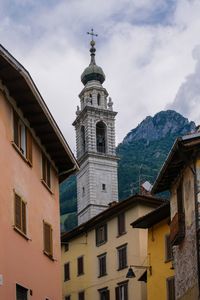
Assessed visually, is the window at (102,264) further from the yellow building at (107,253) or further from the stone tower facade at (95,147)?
the stone tower facade at (95,147)

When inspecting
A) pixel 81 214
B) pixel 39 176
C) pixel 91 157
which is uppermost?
pixel 91 157

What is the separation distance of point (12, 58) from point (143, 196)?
33.8 meters

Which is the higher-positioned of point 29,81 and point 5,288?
point 29,81

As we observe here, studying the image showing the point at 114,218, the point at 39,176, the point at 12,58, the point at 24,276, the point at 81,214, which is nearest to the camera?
the point at 12,58

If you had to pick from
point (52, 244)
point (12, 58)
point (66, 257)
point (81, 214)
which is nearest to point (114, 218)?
point (66, 257)

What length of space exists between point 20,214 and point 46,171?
16.1 ft

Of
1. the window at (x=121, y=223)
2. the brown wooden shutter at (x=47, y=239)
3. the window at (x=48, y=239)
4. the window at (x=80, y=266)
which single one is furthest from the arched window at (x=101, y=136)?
the brown wooden shutter at (x=47, y=239)

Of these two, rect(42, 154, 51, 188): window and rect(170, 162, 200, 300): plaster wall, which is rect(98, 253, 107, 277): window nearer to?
rect(170, 162, 200, 300): plaster wall

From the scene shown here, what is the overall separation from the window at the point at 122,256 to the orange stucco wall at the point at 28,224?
27197mm

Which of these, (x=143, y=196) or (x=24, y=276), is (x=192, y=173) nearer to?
(x=24, y=276)

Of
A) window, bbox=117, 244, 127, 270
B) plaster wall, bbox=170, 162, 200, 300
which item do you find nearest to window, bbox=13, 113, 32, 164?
plaster wall, bbox=170, 162, 200, 300

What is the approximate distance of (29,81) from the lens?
19812mm

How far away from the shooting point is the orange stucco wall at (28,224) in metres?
19.5

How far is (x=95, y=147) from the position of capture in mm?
120438
